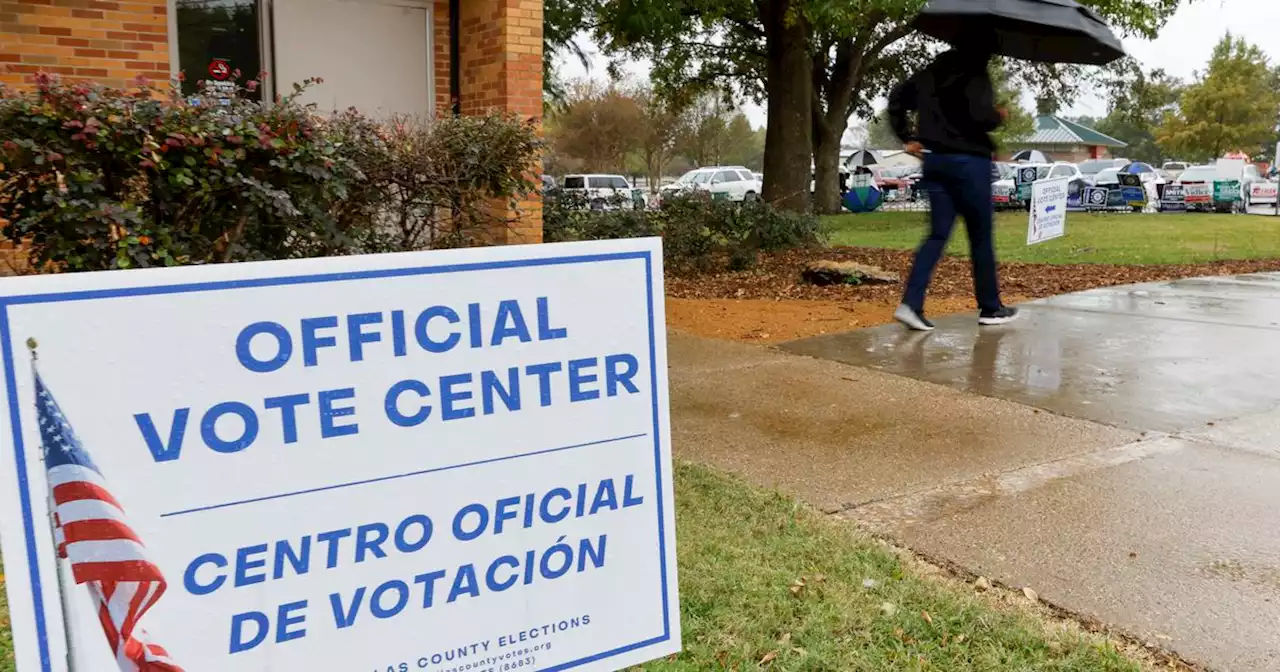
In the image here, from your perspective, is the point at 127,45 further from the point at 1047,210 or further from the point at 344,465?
the point at 1047,210

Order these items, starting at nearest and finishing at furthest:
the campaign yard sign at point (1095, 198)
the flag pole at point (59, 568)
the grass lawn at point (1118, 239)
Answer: the flag pole at point (59, 568) < the grass lawn at point (1118, 239) < the campaign yard sign at point (1095, 198)

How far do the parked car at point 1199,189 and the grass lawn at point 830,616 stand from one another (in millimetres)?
30307

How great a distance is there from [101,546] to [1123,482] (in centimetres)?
376

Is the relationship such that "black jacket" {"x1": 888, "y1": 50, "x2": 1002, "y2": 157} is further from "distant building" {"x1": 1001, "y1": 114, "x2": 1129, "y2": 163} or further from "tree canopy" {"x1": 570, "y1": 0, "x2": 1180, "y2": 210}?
"distant building" {"x1": 1001, "y1": 114, "x2": 1129, "y2": 163}

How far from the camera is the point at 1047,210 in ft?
38.1

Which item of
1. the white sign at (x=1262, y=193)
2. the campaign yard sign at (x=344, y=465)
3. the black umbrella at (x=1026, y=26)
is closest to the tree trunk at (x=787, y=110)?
the black umbrella at (x=1026, y=26)

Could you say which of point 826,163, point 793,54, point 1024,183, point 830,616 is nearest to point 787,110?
point 793,54

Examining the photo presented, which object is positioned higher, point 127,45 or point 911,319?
point 127,45

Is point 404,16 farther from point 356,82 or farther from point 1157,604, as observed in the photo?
point 1157,604

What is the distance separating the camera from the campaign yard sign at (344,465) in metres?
1.55

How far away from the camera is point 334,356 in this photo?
1.76 metres

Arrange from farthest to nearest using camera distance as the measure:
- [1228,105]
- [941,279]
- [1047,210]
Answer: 1. [1228,105]
2. [1047,210]
3. [941,279]

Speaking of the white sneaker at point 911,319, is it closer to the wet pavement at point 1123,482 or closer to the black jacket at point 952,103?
the wet pavement at point 1123,482

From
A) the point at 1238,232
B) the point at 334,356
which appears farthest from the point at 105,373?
the point at 1238,232
